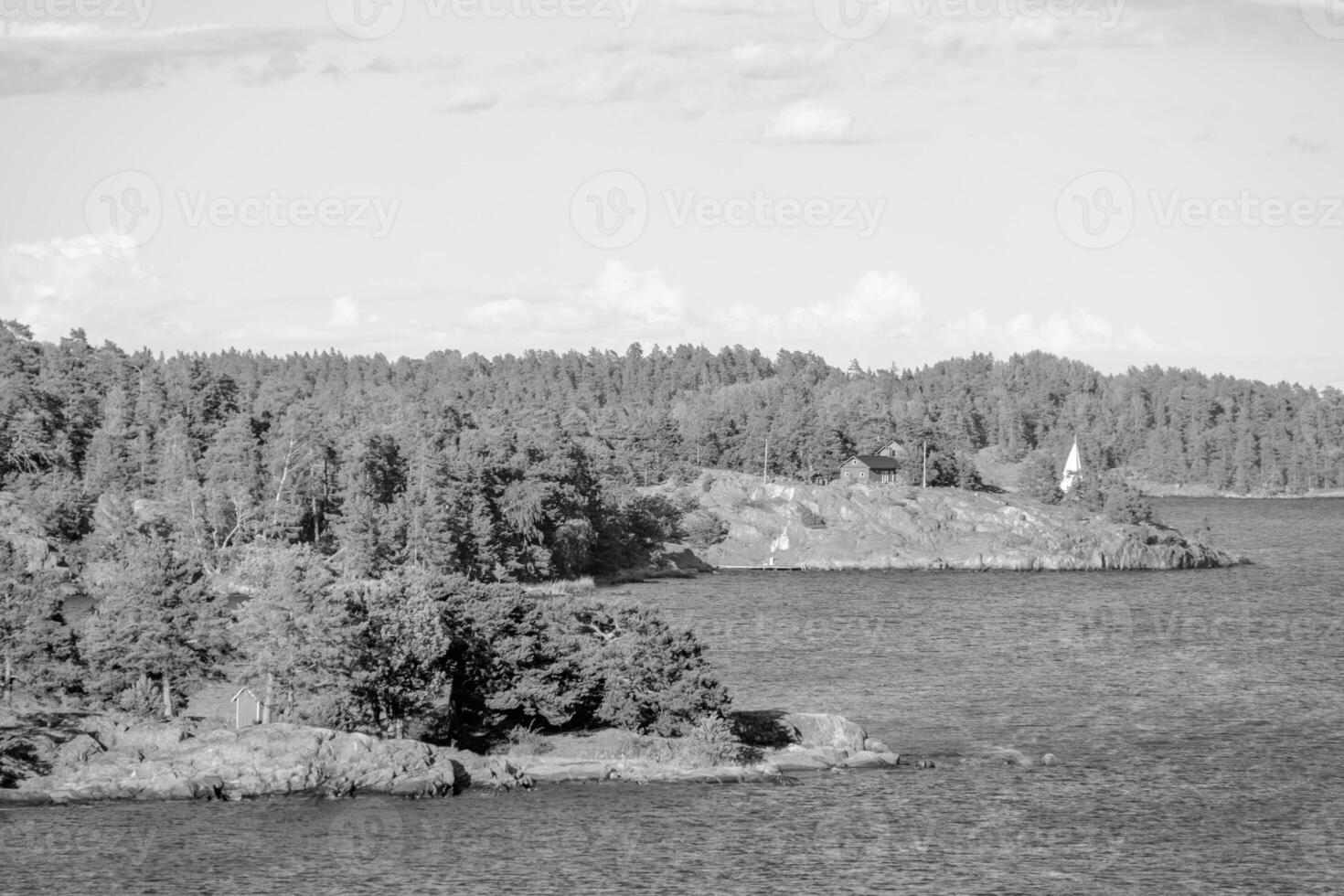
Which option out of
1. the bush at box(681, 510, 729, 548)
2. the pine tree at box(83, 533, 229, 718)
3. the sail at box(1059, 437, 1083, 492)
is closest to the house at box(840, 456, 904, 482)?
the sail at box(1059, 437, 1083, 492)

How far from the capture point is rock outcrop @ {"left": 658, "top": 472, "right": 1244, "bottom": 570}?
502 feet

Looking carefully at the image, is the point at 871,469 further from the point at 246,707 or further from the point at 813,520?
the point at 246,707

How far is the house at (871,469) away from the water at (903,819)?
85.3 meters

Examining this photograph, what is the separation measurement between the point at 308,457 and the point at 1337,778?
312 ft

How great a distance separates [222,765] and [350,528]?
2328 inches

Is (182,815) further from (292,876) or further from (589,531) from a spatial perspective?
(589,531)

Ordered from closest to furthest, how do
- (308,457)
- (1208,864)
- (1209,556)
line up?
1. (1208,864)
2. (308,457)
3. (1209,556)

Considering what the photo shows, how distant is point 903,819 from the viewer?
5628cm

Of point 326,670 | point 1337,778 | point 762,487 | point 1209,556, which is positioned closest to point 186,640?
point 326,670

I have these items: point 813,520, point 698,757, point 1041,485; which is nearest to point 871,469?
point 1041,485

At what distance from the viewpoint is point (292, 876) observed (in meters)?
49.0

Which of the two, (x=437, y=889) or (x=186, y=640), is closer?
(x=437, y=889)

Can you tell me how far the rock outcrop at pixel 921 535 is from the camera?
153m

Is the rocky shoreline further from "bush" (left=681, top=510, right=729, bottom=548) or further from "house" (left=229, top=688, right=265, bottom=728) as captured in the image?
"bush" (left=681, top=510, right=729, bottom=548)
